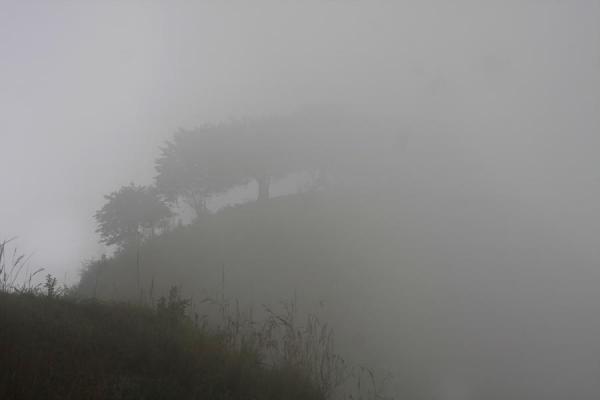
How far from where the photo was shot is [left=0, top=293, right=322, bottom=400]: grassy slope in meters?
4.34

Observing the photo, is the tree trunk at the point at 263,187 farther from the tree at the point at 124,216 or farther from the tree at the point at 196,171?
the tree at the point at 124,216

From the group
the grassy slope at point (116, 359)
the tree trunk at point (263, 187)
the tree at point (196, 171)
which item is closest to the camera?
the grassy slope at point (116, 359)

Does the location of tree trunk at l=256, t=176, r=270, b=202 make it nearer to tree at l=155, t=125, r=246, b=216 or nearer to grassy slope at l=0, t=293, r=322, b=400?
tree at l=155, t=125, r=246, b=216

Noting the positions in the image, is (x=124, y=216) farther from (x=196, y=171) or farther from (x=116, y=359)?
(x=116, y=359)

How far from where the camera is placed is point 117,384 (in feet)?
15.3

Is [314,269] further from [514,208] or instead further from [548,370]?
[514,208]

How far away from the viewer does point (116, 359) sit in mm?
5559

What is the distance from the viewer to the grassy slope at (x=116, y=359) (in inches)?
171

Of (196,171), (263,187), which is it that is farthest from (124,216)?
(263,187)

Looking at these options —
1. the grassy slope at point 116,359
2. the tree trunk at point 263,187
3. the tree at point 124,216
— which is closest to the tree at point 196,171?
the tree trunk at point 263,187

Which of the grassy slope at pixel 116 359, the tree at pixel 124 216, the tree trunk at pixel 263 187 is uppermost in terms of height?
the tree trunk at pixel 263 187

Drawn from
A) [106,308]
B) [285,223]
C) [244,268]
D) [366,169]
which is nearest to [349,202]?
[285,223]

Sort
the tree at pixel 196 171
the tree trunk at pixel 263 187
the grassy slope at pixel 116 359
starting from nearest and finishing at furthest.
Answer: the grassy slope at pixel 116 359, the tree at pixel 196 171, the tree trunk at pixel 263 187

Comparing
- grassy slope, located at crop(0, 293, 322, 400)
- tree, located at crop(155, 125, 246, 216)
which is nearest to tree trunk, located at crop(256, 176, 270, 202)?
tree, located at crop(155, 125, 246, 216)
